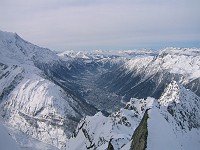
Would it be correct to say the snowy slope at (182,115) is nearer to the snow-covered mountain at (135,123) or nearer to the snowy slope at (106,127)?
the snow-covered mountain at (135,123)

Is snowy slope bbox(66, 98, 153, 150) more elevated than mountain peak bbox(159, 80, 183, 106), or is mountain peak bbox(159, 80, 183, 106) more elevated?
mountain peak bbox(159, 80, 183, 106)

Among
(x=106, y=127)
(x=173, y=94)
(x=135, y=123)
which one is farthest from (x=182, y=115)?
(x=173, y=94)

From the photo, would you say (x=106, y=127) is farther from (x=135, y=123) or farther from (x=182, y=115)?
(x=182, y=115)

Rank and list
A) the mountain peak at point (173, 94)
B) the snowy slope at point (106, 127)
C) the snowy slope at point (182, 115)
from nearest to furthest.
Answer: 1. the snowy slope at point (182, 115)
2. the snowy slope at point (106, 127)
3. the mountain peak at point (173, 94)

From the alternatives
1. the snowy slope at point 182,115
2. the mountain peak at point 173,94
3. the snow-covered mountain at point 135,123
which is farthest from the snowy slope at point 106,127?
the mountain peak at point 173,94

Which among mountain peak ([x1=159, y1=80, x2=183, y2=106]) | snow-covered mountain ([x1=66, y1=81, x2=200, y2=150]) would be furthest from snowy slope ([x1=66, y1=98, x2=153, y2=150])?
mountain peak ([x1=159, y1=80, x2=183, y2=106])

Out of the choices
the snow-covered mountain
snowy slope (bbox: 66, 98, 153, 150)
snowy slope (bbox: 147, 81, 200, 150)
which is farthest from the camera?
snowy slope (bbox: 66, 98, 153, 150)

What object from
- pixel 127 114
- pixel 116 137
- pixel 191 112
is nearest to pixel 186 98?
pixel 191 112

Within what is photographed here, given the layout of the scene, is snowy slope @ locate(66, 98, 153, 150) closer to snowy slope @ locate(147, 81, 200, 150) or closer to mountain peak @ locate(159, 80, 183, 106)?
snowy slope @ locate(147, 81, 200, 150)

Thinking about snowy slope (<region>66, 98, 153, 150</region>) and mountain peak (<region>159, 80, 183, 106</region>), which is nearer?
snowy slope (<region>66, 98, 153, 150</region>)

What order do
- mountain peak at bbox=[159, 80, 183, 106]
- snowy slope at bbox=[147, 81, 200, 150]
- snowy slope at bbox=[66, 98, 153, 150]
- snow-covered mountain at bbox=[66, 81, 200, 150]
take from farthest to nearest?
mountain peak at bbox=[159, 80, 183, 106], snowy slope at bbox=[66, 98, 153, 150], snow-covered mountain at bbox=[66, 81, 200, 150], snowy slope at bbox=[147, 81, 200, 150]

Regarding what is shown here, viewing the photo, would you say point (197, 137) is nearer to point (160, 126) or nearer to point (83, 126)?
point (83, 126)
